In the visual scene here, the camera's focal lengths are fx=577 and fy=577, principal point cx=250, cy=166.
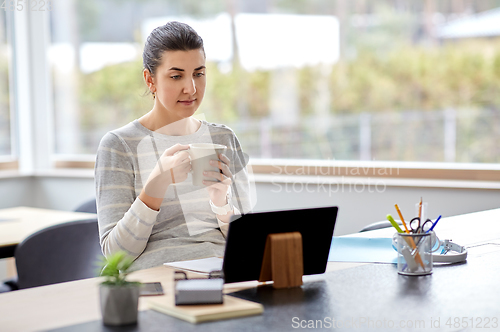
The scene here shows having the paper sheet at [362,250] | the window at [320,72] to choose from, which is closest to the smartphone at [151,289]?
the paper sheet at [362,250]

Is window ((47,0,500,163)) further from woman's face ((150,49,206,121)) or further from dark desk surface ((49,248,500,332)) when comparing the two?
dark desk surface ((49,248,500,332))

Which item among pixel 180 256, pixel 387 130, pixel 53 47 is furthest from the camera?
pixel 53 47

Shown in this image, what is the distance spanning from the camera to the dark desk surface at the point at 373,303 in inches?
36.4

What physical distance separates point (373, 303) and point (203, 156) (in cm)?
53

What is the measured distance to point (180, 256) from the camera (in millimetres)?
1597

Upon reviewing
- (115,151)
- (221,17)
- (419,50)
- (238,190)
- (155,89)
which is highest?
(221,17)

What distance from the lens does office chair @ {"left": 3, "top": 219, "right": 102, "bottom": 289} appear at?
82.2 inches

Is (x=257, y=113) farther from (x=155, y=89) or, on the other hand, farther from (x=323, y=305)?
(x=323, y=305)

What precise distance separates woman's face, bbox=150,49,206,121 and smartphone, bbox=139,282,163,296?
0.66 meters

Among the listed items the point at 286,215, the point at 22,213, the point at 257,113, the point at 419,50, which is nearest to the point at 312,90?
the point at 257,113

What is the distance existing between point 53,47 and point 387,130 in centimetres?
263

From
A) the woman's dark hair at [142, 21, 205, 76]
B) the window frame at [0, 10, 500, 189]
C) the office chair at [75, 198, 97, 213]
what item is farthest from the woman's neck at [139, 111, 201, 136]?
the window frame at [0, 10, 500, 189]

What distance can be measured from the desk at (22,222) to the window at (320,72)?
1.29 m

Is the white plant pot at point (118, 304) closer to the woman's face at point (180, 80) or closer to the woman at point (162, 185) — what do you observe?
the woman at point (162, 185)
